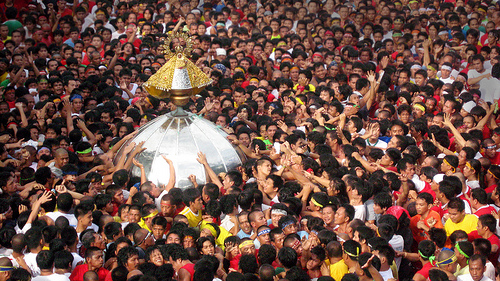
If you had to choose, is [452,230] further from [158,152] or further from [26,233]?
[26,233]

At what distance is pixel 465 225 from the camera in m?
6.66

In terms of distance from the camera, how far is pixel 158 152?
820 centimetres

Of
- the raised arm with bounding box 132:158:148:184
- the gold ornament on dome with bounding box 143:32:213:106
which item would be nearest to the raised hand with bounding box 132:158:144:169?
the raised arm with bounding box 132:158:148:184

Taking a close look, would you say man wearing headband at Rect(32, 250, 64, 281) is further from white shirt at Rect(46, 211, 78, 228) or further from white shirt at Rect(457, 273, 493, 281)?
white shirt at Rect(457, 273, 493, 281)

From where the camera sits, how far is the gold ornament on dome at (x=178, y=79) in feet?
26.4

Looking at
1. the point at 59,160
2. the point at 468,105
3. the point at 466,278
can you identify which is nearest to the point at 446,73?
the point at 468,105

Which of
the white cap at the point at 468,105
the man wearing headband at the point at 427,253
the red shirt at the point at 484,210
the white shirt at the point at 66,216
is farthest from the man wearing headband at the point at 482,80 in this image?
the white shirt at the point at 66,216

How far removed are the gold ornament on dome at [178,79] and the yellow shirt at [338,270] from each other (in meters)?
3.45

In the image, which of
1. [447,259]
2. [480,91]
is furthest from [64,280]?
[480,91]

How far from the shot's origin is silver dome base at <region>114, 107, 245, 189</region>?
809cm

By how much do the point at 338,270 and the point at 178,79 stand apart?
12.1ft

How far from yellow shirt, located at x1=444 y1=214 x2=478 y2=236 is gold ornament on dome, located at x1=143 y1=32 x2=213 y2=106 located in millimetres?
3963

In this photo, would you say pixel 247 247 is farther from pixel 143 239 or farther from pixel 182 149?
pixel 182 149

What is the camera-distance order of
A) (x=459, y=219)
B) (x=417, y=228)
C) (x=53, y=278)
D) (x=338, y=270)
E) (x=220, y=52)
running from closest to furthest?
(x=53, y=278), (x=338, y=270), (x=459, y=219), (x=417, y=228), (x=220, y=52)
